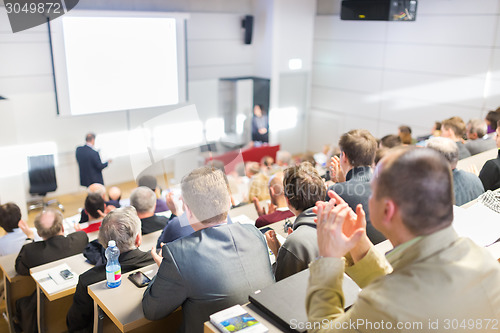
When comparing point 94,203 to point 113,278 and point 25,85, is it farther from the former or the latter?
point 25,85

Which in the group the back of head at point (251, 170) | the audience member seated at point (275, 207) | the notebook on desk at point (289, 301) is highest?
the notebook on desk at point (289, 301)

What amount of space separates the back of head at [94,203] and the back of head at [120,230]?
1811 mm

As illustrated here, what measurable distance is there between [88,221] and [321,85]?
21.4 ft

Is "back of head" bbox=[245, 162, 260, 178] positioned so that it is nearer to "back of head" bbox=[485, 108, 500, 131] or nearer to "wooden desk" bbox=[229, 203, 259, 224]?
"wooden desk" bbox=[229, 203, 259, 224]

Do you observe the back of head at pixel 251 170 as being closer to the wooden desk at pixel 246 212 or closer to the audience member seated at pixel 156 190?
the audience member seated at pixel 156 190

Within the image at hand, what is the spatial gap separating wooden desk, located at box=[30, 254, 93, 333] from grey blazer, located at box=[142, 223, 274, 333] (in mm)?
1357

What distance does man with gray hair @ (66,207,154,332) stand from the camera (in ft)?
8.82

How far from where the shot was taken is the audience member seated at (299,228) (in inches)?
86.8

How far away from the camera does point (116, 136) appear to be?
7.79 m

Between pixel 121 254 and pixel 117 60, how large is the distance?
535cm

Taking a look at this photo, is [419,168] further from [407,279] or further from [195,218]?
[195,218]

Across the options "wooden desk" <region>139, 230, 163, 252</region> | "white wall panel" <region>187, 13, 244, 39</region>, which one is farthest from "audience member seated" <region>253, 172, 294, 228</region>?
"white wall panel" <region>187, 13, 244, 39</region>

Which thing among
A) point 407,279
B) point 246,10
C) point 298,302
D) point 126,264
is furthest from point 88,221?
point 246,10

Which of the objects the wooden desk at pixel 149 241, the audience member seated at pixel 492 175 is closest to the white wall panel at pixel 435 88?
the audience member seated at pixel 492 175
